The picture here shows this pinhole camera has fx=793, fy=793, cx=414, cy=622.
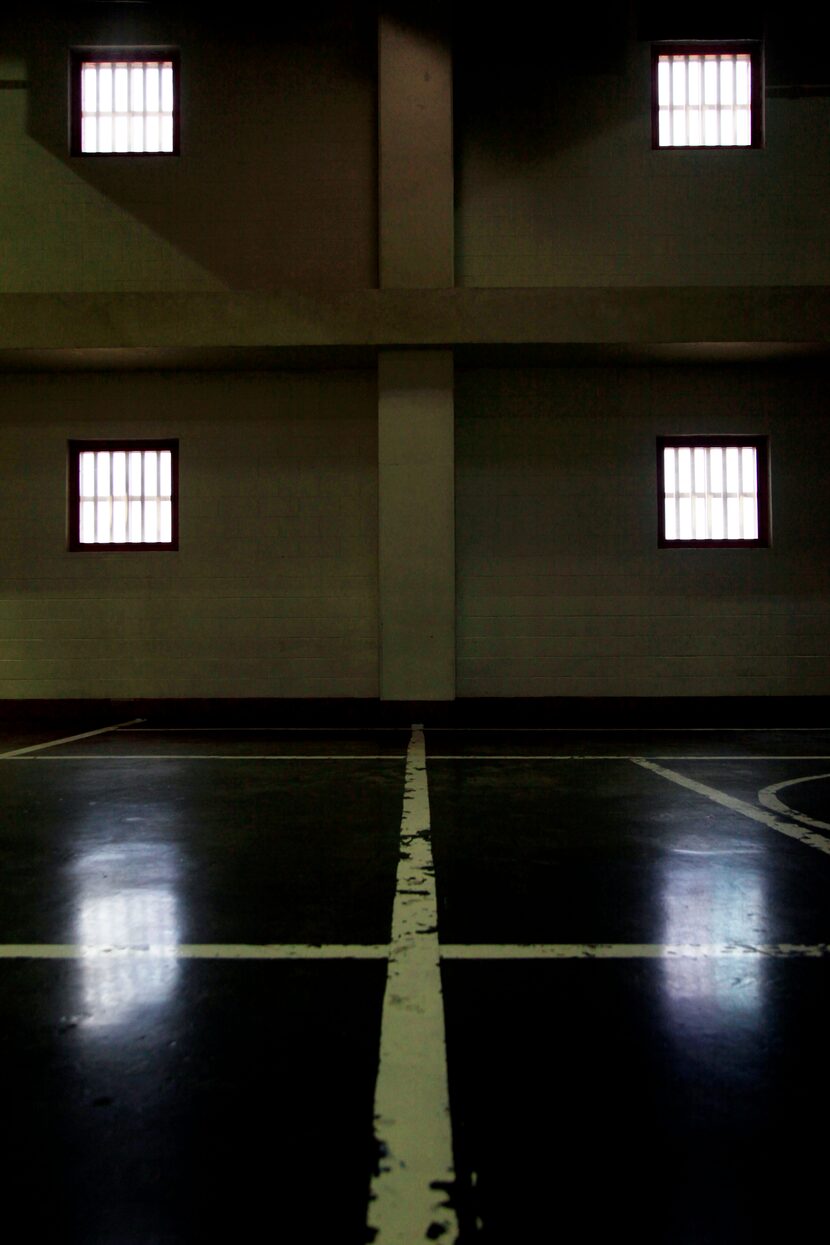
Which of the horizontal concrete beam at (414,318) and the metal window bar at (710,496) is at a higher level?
the horizontal concrete beam at (414,318)

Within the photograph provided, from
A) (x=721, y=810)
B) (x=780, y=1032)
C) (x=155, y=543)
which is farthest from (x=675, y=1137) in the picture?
(x=155, y=543)

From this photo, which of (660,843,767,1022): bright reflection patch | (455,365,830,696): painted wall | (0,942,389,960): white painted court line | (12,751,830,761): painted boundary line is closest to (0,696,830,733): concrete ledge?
(455,365,830,696): painted wall

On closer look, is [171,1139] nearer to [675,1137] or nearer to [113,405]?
[675,1137]

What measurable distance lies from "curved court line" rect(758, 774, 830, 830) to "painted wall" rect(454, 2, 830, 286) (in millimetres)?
6063

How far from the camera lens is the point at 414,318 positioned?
27.4 ft

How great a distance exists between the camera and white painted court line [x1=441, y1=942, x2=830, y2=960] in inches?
93.1

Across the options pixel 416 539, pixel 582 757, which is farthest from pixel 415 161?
pixel 582 757

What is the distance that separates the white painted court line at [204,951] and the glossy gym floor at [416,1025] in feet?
0.04

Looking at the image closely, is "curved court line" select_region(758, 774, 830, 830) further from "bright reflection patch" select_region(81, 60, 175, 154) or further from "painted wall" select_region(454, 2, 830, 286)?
"bright reflection patch" select_region(81, 60, 175, 154)

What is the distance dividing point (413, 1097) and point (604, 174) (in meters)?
9.64

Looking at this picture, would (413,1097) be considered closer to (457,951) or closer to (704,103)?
(457,951)

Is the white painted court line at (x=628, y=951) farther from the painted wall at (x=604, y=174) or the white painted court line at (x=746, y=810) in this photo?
the painted wall at (x=604, y=174)

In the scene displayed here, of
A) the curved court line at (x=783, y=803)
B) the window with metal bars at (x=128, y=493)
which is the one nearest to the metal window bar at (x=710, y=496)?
the curved court line at (x=783, y=803)

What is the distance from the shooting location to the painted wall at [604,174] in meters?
8.86
